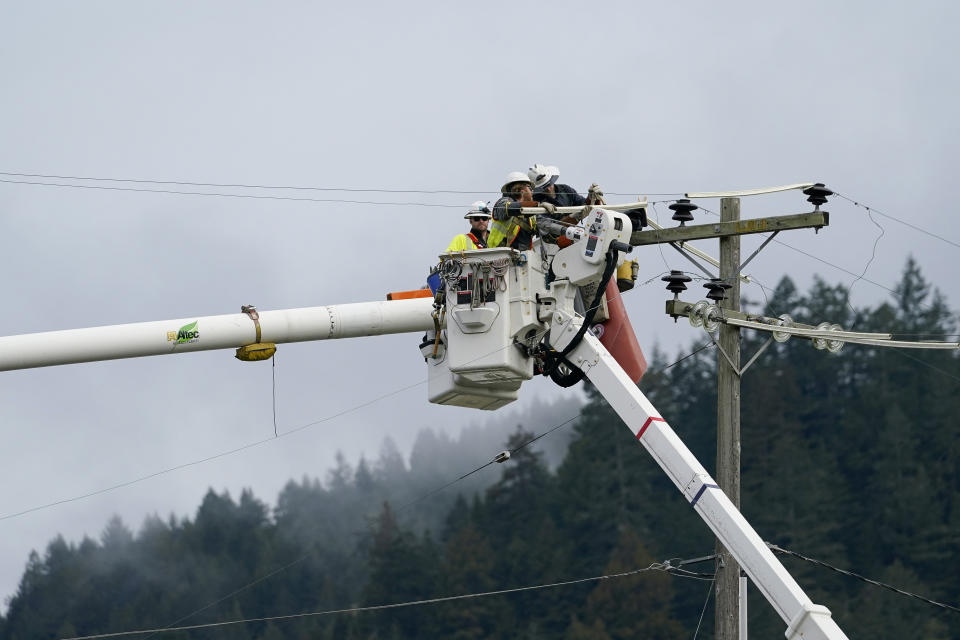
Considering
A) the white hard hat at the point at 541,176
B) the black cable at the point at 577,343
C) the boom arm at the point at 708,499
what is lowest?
the boom arm at the point at 708,499

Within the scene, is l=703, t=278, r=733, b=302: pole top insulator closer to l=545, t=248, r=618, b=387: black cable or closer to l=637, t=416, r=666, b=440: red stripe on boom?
l=545, t=248, r=618, b=387: black cable

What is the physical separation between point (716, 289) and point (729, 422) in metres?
1.81

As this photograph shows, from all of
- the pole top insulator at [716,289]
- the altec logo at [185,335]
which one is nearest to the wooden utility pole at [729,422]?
the pole top insulator at [716,289]

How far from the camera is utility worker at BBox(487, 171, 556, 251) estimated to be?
2778cm

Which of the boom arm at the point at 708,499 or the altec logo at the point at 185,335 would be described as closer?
the boom arm at the point at 708,499

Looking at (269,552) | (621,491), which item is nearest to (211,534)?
(269,552)

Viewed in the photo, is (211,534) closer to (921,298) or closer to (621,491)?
(621,491)

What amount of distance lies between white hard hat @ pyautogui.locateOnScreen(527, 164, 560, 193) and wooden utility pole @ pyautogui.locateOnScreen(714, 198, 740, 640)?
252 cm

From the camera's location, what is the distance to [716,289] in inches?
1059

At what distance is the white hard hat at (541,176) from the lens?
28.2 metres

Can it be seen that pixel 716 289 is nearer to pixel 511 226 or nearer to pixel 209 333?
pixel 511 226

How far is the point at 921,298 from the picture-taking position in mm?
133375

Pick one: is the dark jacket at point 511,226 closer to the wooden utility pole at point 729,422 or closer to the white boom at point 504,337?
the white boom at point 504,337

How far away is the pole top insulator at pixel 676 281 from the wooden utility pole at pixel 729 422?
1.85 ft
